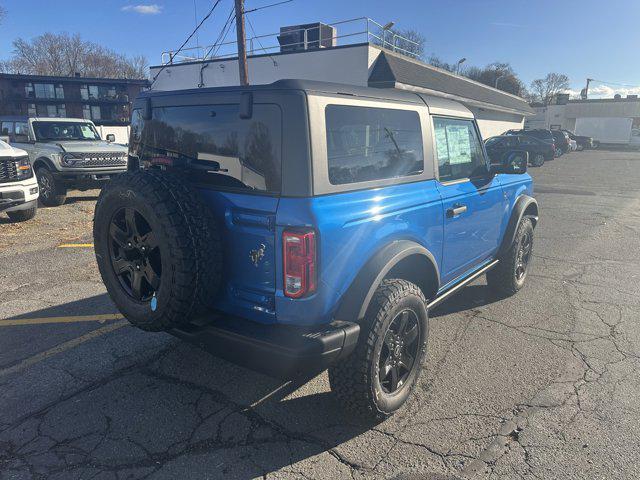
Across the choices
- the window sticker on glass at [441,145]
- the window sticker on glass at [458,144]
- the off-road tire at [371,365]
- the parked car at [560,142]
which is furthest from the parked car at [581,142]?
the off-road tire at [371,365]

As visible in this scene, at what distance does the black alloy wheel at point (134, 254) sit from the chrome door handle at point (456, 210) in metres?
2.10

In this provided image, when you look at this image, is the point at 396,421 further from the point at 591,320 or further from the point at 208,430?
the point at 591,320

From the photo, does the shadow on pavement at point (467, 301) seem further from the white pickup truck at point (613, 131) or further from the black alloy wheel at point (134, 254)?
the white pickup truck at point (613, 131)

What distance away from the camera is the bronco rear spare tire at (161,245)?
7.78 feet

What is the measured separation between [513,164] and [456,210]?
1.21 metres

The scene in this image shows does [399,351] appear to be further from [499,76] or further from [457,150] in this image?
[499,76]

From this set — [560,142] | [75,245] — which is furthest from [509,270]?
[560,142]

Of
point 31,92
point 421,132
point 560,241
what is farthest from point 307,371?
point 31,92

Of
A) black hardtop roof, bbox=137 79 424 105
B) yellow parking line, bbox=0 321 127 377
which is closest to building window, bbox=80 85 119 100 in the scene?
yellow parking line, bbox=0 321 127 377

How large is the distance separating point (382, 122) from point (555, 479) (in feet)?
7.55

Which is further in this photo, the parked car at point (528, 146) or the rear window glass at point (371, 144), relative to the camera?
the parked car at point (528, 146)

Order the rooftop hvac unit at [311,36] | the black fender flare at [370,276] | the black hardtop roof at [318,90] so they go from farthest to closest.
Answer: the rooftop hvac unit at [311,36], the black fender flare at [370,276], the black hardtop roof at [318,90]

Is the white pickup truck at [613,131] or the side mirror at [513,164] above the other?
the white pickup truck at [613,131]

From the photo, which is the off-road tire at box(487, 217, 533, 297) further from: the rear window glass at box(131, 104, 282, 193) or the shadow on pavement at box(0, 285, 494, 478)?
the rear window glass at box(131, 104, 282, 193)
